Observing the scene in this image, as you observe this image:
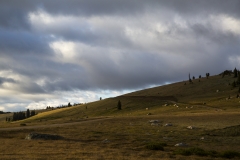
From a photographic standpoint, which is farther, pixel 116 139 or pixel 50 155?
pixel 116 139

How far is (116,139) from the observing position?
35.1 m

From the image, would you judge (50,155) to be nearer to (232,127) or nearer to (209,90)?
(232,127)

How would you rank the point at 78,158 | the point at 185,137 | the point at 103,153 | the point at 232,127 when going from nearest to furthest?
the point at 78,158 → the point at 103,153 → the point at 185,137 → the point at 232,127

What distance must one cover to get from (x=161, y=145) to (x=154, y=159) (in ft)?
23.5

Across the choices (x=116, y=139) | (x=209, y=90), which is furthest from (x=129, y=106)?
(x=116, y=139)

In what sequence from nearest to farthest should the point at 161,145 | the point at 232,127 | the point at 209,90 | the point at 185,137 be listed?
the point at 161,145, the point at 185,137, the point at 232,127, the point at 209,90

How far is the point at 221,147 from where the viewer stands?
30.8 meters

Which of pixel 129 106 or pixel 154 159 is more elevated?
pixel 129 106

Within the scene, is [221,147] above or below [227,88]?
below

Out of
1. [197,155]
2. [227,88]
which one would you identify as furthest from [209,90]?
[197,155]

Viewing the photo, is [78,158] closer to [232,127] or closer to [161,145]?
[161,145]

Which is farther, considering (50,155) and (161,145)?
(161,145)

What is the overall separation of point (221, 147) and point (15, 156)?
69.5 ft

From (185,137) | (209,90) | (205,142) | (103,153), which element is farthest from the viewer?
(209,90)
